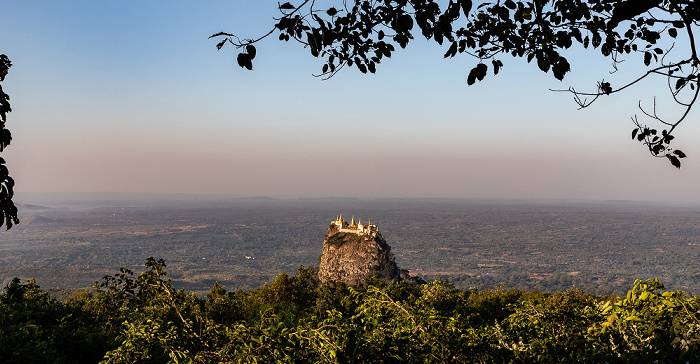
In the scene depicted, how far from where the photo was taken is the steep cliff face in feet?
272

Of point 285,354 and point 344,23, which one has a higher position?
point 344,23

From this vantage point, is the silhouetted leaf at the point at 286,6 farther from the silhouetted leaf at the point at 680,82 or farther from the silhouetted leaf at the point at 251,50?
the silhouetted leaf at the point at 680,82

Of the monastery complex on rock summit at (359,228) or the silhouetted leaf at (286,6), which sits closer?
the silhouetted leaf at (286,6)

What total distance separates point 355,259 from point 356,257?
44 centimetres

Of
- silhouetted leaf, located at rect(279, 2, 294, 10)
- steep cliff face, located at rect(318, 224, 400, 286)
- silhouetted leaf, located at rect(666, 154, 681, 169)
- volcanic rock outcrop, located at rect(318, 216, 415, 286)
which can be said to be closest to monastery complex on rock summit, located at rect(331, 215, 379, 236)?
volcanic rock outcrop, located at rect(318, 216, 415, 286)

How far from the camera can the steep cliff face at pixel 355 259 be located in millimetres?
82938

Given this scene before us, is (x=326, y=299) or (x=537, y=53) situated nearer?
(x=537, y=53)

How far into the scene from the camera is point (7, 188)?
4.26 meters

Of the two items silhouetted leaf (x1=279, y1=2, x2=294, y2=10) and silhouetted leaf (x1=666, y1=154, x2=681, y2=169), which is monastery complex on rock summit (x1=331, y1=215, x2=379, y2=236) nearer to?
silhouetted leaf (x1=666, y1=154, x2=681, y2=169)

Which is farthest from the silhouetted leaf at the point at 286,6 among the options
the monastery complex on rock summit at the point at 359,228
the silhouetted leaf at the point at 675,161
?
the monastery complex on rock summit at the point at 359,228

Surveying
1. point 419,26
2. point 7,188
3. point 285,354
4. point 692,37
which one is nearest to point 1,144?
point 7,188

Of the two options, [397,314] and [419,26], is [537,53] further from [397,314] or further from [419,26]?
[397,314]

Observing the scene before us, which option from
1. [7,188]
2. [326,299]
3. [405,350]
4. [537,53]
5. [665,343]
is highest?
[537,53]

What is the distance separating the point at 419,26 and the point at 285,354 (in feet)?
11.6
